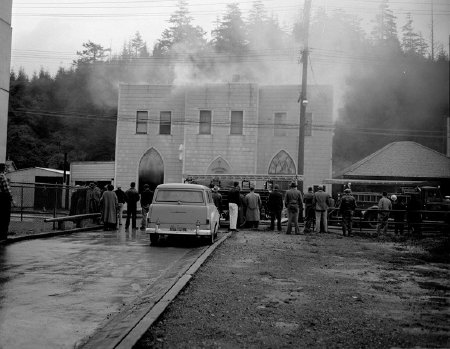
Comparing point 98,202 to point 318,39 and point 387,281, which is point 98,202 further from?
point 318,39

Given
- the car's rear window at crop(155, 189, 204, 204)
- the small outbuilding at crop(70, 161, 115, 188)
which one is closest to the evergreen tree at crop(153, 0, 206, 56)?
the small outbuilding at crop(70, 161, 115, 188)

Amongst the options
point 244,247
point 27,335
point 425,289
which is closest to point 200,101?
point 244,247

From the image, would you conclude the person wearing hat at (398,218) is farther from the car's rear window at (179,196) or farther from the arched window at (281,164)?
the arched window at (281,164)

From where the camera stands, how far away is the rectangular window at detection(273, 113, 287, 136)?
3809cm

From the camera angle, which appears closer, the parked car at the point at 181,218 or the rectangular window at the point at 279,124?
the parked car at the point at 181,218

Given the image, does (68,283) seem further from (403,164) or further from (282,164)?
(403,164)

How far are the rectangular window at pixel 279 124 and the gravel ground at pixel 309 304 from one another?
83.8ft

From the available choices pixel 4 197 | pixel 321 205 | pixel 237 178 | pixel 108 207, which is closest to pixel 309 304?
pixel 4 197

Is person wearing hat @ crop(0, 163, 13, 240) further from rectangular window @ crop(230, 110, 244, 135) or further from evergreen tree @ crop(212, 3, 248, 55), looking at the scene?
evergreen tree @ crop(212, 3, 248, 55)

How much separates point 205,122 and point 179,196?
928 inches

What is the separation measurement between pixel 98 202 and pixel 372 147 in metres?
Answer: 53.3

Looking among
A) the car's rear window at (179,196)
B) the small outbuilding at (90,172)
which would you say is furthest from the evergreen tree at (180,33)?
the car's rear window at (179,196)

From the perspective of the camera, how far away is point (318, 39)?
4184cm

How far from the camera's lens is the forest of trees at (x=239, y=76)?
44.2m
